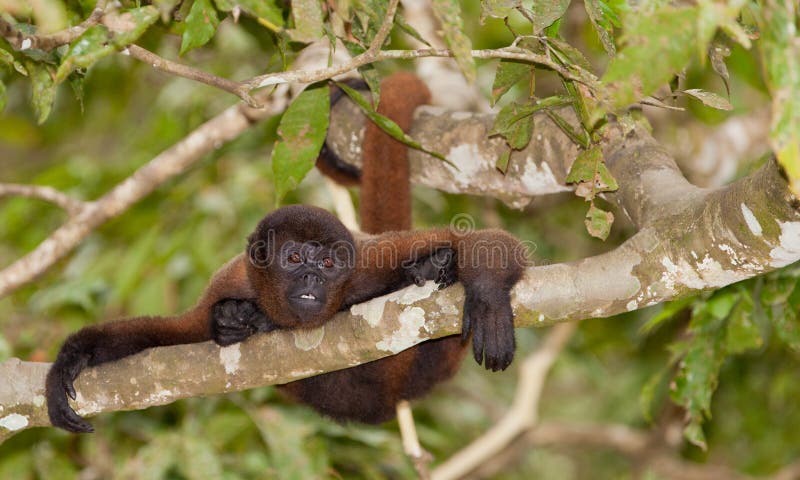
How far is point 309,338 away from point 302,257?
26.9 inches

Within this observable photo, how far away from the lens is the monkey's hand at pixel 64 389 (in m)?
3.46

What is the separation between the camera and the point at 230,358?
11.0 ft

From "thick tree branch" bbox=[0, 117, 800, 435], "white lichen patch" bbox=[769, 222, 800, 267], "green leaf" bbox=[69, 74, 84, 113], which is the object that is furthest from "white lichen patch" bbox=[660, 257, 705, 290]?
"green leaf" bbox=[69, 74, 84, 113]

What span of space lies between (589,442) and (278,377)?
4.67m

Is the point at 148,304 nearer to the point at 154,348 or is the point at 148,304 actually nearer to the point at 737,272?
the point at 154,348

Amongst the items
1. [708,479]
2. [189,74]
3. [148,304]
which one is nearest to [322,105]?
[189,74]

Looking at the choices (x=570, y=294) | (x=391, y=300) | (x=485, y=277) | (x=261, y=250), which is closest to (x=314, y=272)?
(x=261, y=250)

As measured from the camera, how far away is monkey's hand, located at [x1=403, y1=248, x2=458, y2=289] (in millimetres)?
3357

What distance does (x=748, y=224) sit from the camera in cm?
263

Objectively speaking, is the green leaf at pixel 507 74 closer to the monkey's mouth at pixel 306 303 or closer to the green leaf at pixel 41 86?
the monkey's mouth at pixel 306 303

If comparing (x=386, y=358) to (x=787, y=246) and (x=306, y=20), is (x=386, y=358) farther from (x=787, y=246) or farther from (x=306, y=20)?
(x=787, y=246)

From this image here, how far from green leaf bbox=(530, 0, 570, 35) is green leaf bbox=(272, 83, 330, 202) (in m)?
1.22

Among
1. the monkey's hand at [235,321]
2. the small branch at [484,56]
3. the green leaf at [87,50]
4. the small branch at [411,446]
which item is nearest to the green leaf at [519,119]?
the small branch at [484,56]

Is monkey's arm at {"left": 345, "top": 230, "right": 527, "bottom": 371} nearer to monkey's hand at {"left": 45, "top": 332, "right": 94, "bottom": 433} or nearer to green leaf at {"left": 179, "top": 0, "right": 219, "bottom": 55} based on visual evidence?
green leaf at {"left": 179, "top": 0, "right": 219, "bottom": 55}
